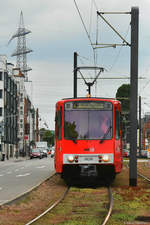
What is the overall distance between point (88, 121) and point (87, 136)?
57 cm

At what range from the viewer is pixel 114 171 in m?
18.6

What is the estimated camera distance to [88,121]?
61.4 feet

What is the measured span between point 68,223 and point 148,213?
2.28 m

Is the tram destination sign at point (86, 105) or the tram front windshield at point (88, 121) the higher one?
the tram destination sign at point (86, 105)

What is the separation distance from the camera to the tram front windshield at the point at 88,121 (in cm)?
1852

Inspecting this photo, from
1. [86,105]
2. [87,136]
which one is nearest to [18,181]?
[87,136]

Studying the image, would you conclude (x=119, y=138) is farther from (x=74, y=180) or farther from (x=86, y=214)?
(x=86, y=214)

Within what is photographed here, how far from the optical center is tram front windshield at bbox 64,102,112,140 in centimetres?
1852

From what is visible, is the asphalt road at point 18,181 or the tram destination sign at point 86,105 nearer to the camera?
the asphalt road at point 18,181

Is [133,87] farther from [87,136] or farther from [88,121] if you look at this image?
[87,136]

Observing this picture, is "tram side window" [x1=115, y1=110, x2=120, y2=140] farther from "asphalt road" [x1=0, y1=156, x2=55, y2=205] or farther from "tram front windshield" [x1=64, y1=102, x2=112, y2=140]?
"asphalt road" [x1=0, y1=156, x2=55, y2=205]

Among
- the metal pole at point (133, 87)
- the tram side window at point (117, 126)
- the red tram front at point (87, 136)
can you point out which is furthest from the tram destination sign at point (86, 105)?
the metal pole at point (133, 87)

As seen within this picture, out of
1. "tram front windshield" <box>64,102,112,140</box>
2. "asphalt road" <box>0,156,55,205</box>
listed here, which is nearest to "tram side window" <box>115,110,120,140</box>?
"tram front windshield" <box>64,102,112,140</box>

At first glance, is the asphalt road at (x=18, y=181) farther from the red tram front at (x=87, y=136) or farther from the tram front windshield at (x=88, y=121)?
the tram front windshield at (x=88, y=121)
